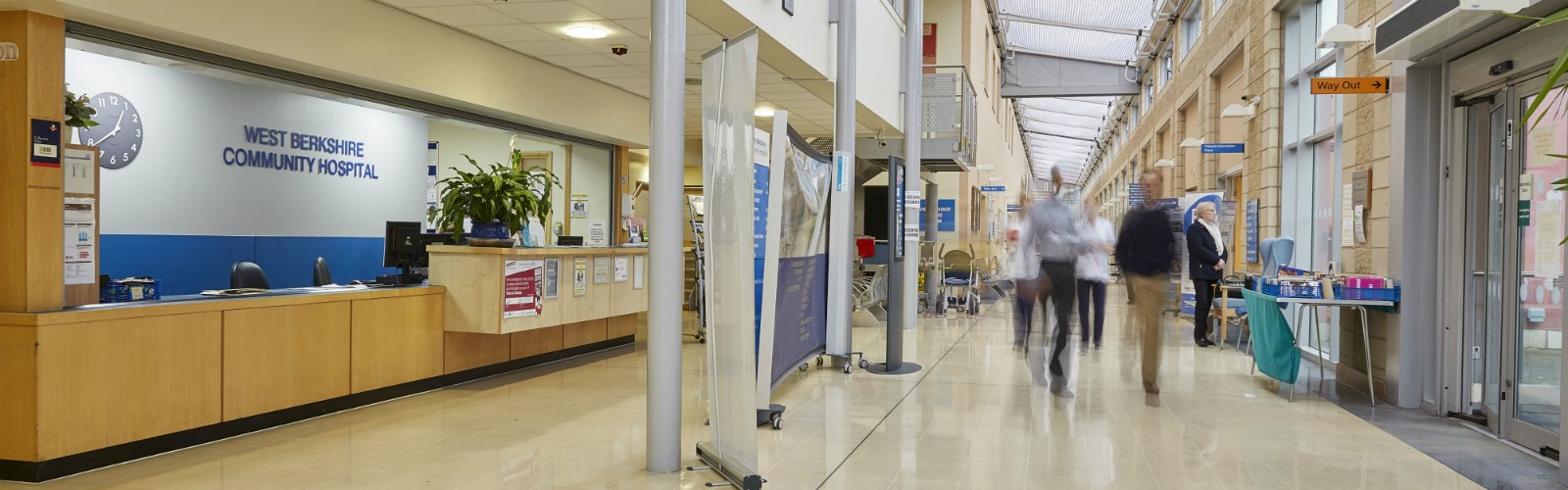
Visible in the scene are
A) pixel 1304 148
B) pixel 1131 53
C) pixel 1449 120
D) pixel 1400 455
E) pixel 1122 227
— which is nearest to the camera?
pixel 1400 455

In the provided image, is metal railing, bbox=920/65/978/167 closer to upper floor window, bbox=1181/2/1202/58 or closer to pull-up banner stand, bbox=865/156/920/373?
upper floor window, bbox=1181/2/1202/58

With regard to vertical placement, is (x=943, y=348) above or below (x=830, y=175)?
below

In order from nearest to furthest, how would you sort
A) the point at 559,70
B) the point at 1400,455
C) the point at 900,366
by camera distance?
the point at 1400,455 < the point at 900,366 < the point at 559,70

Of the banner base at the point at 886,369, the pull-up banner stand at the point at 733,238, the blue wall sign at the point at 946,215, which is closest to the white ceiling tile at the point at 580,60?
the banner base at the point at 886,369

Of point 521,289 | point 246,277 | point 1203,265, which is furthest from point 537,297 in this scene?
point 1203,265

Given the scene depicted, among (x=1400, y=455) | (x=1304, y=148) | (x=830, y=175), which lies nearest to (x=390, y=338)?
(x=830, y=175)

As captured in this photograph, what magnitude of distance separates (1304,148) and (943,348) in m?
4.24

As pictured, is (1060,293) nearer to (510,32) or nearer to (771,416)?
(771,416)

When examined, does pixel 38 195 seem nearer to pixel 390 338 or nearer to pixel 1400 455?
pixel 390 338

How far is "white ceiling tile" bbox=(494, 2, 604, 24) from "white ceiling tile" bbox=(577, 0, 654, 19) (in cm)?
9

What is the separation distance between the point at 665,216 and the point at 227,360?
2426mm

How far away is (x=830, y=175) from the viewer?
6590 mm

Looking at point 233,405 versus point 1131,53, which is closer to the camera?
point 233,405

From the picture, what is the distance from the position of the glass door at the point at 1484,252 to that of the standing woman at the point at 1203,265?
13.2 ft
